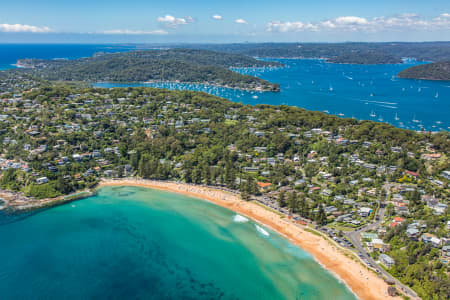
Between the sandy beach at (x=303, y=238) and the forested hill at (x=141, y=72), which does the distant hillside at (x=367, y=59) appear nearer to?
the forested hill at (x=141, y=72)

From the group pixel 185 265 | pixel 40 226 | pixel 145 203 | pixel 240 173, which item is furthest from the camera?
pixel 240 173

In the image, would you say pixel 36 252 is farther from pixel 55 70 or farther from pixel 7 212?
pixel 55 70

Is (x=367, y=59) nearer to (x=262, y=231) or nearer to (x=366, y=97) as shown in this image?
(x=366, y=97)


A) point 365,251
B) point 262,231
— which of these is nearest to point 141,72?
point 262,231

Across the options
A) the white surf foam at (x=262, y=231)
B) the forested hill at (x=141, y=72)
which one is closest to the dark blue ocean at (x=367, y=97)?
the forested hill at (x=141, y=72)

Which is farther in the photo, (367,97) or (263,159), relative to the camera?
(367,97)

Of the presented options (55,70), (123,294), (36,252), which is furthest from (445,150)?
(55,70)

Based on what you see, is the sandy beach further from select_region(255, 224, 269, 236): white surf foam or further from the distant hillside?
the distant hillside
